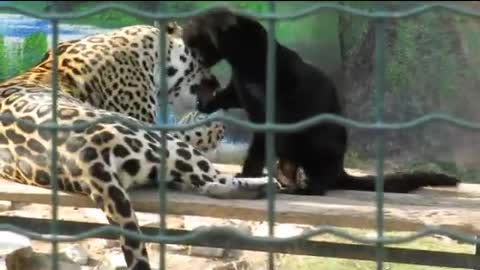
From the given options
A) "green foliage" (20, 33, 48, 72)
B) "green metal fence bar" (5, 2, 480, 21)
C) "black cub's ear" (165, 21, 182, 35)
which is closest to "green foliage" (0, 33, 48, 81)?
"green foliage" (20, 33, 48, 72)

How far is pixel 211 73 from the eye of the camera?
4871mm

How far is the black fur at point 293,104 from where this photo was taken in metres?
4.04

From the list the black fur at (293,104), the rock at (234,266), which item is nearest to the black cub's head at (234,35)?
the black fur at (293,104)

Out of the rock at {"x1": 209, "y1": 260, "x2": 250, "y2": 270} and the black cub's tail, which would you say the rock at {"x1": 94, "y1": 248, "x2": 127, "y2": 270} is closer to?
the rock at {"x1": 209, "y1": 260, "x2": 250, "y2": 270}

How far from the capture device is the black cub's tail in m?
4.04

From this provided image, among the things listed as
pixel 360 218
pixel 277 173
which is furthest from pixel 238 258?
pixel 360 218

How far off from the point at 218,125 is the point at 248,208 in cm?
137

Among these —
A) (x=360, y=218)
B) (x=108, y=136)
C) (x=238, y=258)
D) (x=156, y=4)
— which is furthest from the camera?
(x=238, y=258)

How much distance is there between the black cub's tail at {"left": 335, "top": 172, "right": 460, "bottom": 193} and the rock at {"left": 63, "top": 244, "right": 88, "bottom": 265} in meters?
1.54

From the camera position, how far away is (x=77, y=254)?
5148 millimetres

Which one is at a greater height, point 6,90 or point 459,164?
point 6,90

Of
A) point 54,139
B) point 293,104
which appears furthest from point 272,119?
point 293,104

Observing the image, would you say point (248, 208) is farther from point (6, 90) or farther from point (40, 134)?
point (6, 90)

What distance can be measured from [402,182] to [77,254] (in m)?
1.80
